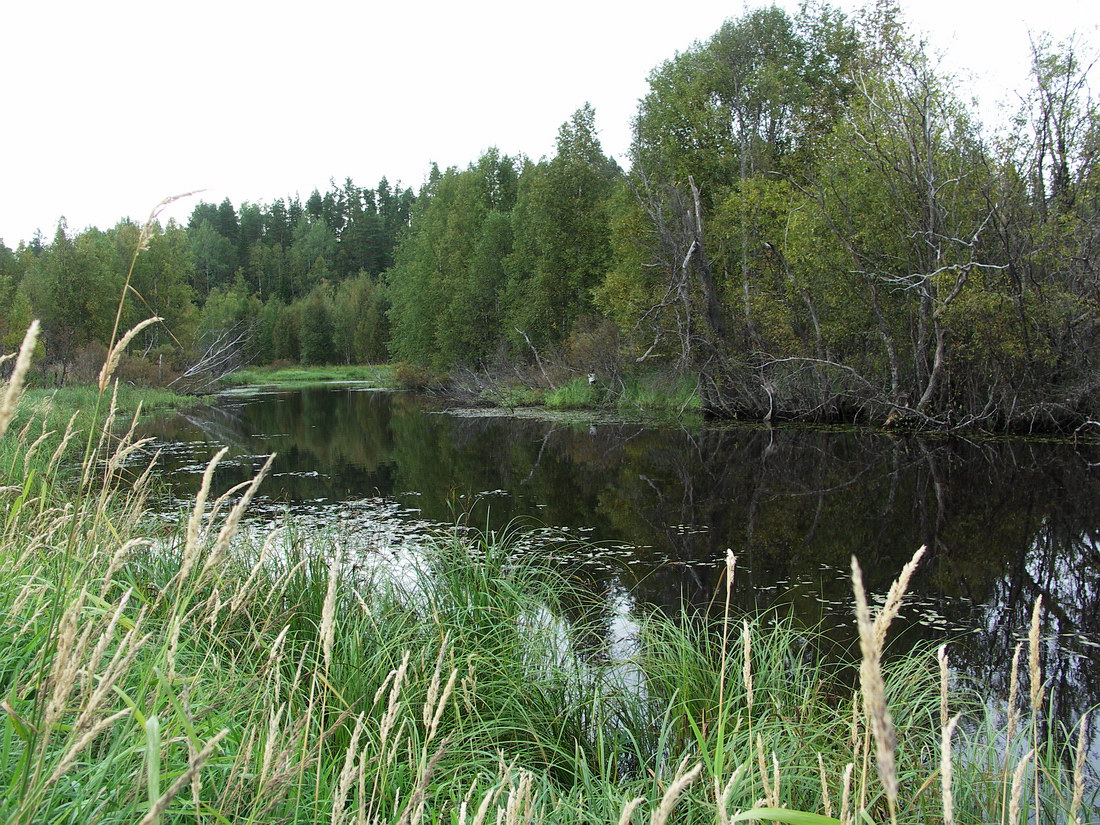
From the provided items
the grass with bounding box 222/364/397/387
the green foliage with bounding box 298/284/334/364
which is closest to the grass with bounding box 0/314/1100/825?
the grass with bounding box 222/364/397/387

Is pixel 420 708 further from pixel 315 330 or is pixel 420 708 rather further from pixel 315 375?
pixel 315 330

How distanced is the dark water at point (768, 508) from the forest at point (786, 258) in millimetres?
1715

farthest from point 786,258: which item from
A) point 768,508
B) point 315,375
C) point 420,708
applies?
point 315,375

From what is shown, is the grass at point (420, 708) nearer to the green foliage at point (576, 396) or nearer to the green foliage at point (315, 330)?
the green foliage at point (576, 396)

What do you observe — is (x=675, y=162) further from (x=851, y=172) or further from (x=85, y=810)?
(x=85, y=810)

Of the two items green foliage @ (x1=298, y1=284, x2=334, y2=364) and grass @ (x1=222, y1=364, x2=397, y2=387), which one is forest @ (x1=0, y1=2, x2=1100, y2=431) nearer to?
grass @ (x1=222, y1=364, x2=397, y2=387)

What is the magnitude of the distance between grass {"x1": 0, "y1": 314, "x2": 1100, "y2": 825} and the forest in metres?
1.93

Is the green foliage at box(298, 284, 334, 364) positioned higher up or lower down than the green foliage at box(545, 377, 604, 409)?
higher up

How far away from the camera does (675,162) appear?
22.6 meters

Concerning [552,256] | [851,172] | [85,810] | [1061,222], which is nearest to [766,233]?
[851,172]

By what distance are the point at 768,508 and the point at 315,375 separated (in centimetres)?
4676

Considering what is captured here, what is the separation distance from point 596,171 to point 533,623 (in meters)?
27.1

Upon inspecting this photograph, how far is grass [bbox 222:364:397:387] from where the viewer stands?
45125mm

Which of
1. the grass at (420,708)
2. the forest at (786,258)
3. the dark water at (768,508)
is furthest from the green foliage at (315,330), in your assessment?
the grass at (420,708)
